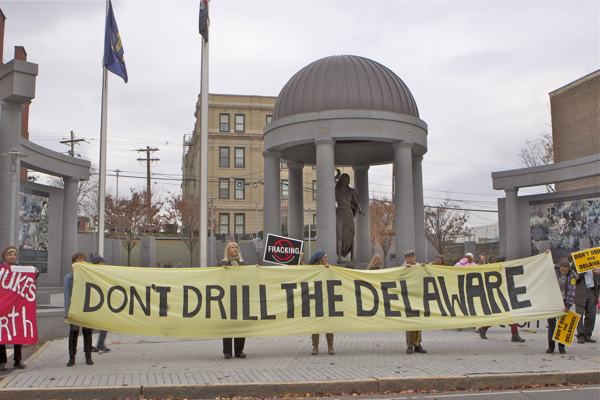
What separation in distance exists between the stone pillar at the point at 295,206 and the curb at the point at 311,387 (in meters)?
13.9

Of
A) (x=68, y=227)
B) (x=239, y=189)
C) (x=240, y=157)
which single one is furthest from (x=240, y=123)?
(x=68, y=227)

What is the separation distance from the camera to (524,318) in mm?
10297

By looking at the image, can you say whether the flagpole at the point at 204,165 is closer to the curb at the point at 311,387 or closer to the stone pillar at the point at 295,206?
the curb at the point at 311,387

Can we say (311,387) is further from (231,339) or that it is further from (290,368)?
(231,339)

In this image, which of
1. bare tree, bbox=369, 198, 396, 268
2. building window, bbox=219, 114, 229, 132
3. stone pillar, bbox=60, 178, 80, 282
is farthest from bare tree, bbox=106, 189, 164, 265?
bare tree, bbox=369, 198, 396, 268

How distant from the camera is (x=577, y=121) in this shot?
43.0 metres

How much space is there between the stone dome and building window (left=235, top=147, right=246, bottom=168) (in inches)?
1658

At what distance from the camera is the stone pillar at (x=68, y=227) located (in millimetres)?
24391

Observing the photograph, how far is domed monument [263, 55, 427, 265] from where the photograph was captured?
59.7 ft

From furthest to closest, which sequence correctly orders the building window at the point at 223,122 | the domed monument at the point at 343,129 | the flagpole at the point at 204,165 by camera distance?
the building window at the point at 223,122 → the domed monument at the point at 343,129 → the flagpole at the point at 204,165

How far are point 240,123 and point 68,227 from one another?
126ft

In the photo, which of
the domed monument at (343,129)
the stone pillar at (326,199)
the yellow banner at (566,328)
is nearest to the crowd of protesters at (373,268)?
the yellow banner at (566,328)

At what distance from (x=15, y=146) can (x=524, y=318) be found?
52.2 feet

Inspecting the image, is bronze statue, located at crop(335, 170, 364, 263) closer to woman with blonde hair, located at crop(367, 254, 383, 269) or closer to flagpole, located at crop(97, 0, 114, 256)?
flagpole, located at crop(97, 0, 114, 256)
